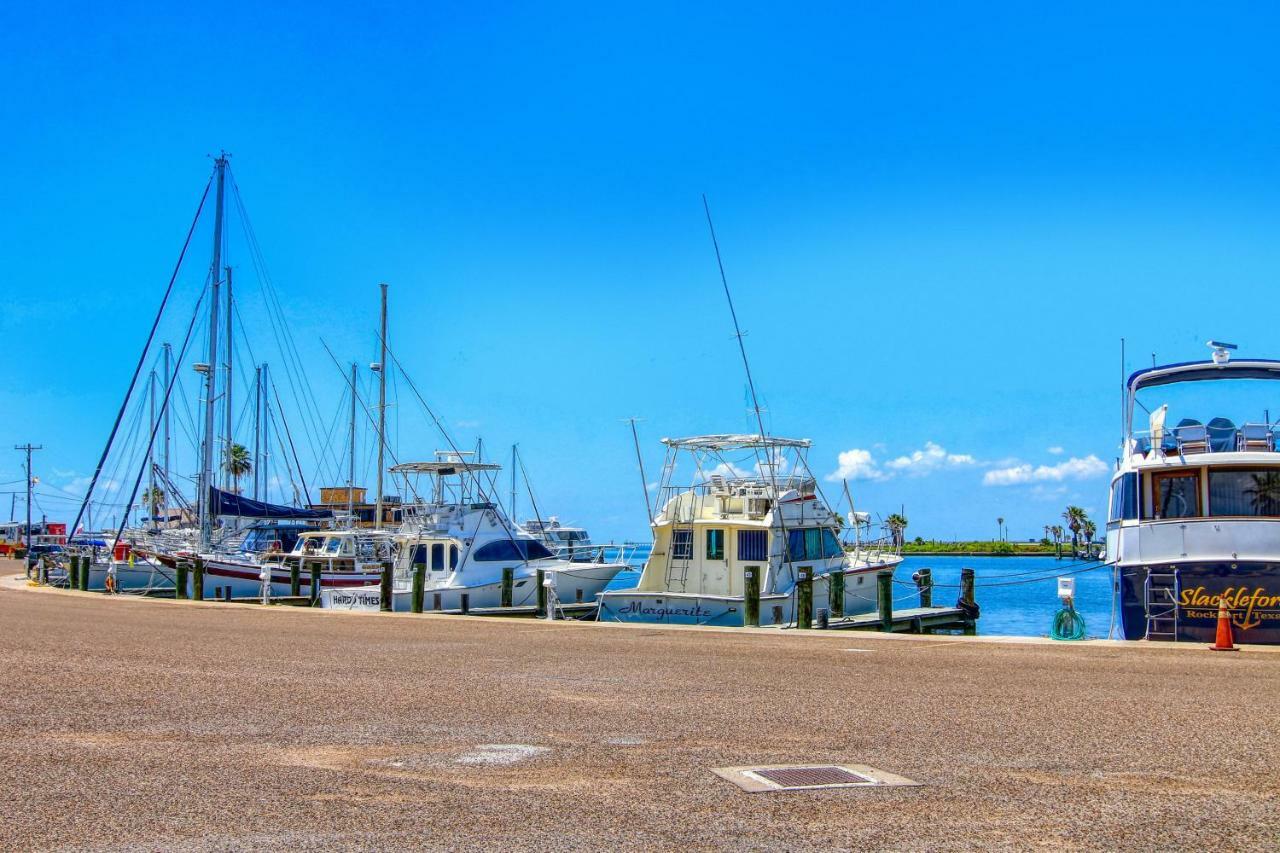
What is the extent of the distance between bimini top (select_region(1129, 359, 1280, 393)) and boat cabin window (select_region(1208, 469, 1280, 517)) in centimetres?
334

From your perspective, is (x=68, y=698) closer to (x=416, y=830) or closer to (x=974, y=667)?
(x=416, y=830)

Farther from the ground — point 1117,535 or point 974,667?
point 1117,535

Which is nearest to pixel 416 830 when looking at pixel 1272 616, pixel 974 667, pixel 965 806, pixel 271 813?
pixel 271 813

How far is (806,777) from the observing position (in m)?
7.35

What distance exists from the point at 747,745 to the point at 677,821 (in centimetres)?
247

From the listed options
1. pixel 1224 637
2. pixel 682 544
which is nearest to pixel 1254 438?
pixel 1224 637

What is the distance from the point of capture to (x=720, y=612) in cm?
2444

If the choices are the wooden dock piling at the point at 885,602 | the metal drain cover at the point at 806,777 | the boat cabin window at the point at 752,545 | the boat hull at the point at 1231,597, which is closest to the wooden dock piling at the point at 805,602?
the wooden dock piling at the point at 885,602

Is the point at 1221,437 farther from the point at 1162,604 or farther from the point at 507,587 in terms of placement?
the point at 507,587

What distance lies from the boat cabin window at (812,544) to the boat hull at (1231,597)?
9.12 meters

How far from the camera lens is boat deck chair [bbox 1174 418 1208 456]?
20.0 metres

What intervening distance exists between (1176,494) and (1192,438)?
1321 mm

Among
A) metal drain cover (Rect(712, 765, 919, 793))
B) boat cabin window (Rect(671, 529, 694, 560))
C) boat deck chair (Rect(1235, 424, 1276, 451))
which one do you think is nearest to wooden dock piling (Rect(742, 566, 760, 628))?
boat cabin window (Rect(671, 529, 694, 560))

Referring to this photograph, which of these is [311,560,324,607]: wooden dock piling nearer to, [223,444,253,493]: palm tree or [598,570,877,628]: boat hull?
[598,570,877,628]: boat hull
